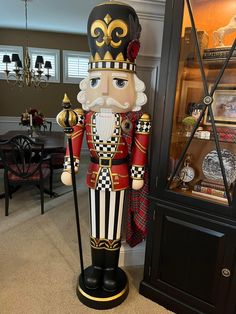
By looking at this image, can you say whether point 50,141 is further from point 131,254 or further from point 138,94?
point 138,94

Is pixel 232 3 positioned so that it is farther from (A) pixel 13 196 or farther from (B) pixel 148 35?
(A) pixel 13 196

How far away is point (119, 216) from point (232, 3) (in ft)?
4.29

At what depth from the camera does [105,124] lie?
4.42ft

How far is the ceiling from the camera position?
3.17 m

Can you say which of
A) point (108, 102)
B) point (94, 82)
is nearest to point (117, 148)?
point (108, 102)

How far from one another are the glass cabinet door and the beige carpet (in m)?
0.94

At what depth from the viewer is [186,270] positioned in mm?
1426

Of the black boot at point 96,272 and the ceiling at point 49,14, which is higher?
the ceiling at point 49,14

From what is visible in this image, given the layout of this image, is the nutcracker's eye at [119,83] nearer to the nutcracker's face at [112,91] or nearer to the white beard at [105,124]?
the nutcracker's face at [112,91]

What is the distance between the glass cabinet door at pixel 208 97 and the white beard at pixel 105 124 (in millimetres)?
351

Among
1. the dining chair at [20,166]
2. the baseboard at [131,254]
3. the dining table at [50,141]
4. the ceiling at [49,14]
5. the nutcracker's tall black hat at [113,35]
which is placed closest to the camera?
the nutcracker's tall black hat at [113,35]

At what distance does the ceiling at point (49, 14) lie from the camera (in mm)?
3172

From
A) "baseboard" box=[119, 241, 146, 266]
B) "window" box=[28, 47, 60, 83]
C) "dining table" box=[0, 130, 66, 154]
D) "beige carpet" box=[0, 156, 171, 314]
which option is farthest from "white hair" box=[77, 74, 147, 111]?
"window" box=[28, 47, 60, 83]

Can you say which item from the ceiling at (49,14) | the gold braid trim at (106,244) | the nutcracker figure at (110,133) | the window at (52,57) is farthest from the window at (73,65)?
the gold braid trim at (106,244)
